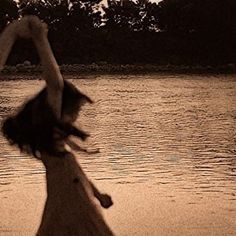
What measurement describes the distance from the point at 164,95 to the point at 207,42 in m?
36.0

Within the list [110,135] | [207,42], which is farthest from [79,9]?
[110,135]

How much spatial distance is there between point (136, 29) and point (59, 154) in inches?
2285

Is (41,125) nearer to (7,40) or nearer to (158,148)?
(7,40)

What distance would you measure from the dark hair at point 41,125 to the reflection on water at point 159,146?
4.01 m

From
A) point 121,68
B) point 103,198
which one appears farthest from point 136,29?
point 103,198

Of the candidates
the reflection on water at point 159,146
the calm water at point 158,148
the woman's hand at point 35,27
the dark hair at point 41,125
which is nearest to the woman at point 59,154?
the dark hair at point 41,125

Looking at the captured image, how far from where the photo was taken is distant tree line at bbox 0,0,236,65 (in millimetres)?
54562

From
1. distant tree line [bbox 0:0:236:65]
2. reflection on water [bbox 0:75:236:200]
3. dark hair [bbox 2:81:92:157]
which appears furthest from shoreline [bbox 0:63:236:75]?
dark hair [bbox 2:81:92:157]

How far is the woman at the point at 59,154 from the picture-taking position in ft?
9.59

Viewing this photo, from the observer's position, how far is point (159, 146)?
37.2 ft

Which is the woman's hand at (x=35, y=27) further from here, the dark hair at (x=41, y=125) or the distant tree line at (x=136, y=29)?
the distant tree line at (x=136, y=29)

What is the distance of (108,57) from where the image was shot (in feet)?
178

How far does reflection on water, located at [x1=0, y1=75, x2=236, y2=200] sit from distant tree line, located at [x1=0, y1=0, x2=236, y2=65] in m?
32.9

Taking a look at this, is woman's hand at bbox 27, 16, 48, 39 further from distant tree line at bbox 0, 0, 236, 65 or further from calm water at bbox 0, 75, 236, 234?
distant tree line at bbox 0, 0, 236, 65
